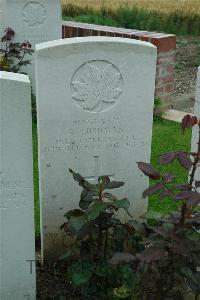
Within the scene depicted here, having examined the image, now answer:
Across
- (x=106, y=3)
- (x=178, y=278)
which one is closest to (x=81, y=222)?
(x=178, y=278)

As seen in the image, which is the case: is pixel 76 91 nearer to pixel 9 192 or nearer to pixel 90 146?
pixel 90 146

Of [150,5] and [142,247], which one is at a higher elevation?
[150,5]

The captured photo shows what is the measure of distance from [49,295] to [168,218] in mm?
1001

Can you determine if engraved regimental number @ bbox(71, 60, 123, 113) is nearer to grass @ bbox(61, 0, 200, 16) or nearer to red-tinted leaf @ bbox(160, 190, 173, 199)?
red-tinted leaf @ bbox(160, 190, 173, 199)

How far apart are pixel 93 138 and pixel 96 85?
356 mm

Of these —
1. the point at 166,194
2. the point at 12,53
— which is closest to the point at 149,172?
the point at 166,194

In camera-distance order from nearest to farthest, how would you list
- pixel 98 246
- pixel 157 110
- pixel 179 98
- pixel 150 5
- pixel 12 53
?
pixel 98 246, pixel 157 110, pixel 12 53, pixel 179 98, pixel 150 5

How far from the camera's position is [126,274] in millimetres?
3014

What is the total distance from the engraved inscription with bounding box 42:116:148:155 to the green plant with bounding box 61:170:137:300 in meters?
0.43

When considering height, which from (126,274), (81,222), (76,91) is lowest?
(126,274)

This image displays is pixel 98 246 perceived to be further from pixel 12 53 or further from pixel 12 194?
pixel 12 53

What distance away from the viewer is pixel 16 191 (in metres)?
2.89

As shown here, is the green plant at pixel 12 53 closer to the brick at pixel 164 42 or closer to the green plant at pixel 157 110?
the brick at pixel 164 42

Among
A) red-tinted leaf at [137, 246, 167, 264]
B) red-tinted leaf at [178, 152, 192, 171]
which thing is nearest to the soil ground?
red-tinted leaf at [178, 152, 192, 171]
